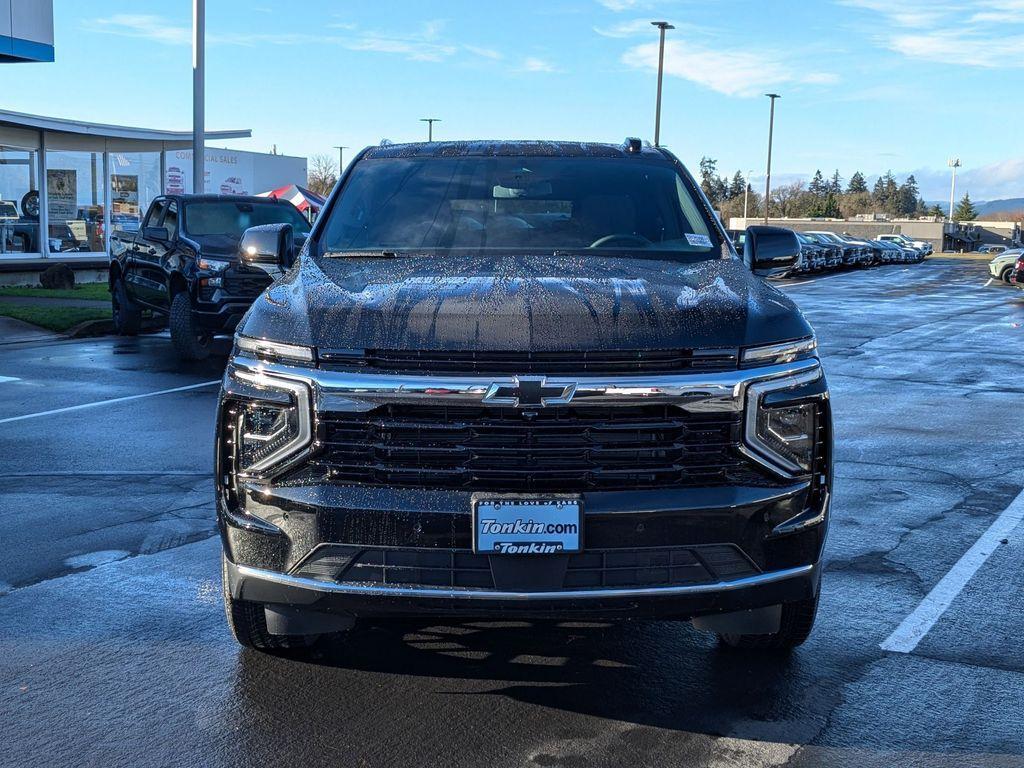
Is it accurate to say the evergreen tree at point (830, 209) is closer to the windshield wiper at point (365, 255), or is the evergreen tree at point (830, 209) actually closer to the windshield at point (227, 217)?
the windshield at point (227, 217)

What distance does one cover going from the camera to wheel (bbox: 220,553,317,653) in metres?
4.16

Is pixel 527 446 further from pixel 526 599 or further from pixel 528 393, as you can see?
pixel 526 599

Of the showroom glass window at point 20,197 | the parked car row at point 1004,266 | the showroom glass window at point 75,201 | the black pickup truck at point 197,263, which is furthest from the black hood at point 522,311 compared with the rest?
the parked car row at point 1004,266

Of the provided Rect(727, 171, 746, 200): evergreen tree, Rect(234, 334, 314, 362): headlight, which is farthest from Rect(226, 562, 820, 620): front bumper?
Rect(727, 171, 746, 200): evergreen tree

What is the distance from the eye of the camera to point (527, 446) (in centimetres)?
365

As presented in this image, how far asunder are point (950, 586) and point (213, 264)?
9.88 m

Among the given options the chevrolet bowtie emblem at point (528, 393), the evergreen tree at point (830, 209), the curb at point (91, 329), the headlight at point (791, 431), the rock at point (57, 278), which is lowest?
the curb at point (91, 329)

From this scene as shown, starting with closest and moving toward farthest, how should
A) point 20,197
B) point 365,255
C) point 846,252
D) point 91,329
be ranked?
point 365,255, point 91,329, point 20,197, point 846,252

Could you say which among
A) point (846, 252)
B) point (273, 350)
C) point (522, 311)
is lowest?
point (846, 252)

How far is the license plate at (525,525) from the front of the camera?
3.57 m

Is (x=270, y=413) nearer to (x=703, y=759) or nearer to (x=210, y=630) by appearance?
(x=210, y=630)

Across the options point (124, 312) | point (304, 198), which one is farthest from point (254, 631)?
point (304, 198)

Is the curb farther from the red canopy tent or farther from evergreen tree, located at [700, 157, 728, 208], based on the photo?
evergreen tree, located at [700, 157, 728, 208]

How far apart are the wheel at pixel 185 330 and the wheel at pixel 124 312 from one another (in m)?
2.70
